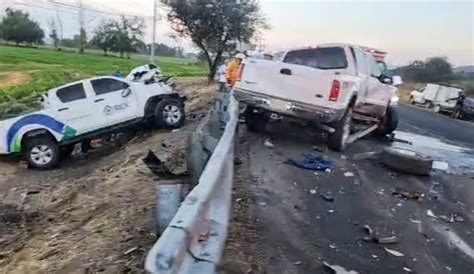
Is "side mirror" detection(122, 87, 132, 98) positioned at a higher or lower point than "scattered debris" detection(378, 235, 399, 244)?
lower

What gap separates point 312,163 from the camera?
9352 mm

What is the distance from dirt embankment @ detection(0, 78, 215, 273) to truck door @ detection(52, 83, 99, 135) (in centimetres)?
261

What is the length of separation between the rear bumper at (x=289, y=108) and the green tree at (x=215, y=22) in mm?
24624

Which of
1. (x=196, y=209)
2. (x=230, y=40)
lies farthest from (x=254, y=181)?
(x=230, y=40)

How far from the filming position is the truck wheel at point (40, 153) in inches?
599

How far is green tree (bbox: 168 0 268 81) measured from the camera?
1396 inches

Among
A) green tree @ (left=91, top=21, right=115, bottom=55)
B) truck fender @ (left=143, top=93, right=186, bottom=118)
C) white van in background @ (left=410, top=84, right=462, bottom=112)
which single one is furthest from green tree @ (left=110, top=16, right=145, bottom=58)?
truck fender @ (left=143, top=93, right=186, bottom=118)

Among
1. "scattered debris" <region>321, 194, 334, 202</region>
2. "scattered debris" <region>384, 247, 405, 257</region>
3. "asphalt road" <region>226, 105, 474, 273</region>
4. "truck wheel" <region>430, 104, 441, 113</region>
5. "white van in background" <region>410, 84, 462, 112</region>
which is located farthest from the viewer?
"truck wheel" <region>430, 104, 441, 113</region>

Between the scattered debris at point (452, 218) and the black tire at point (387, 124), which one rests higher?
the scattered debris at point (452, 218)

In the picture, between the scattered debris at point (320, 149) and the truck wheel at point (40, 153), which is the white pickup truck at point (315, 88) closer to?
the scattered debris at point (320, 149)

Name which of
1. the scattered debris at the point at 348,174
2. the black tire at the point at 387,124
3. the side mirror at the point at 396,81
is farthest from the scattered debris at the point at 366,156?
the black tire at the point at 387,124

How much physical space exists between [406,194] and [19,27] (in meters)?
121

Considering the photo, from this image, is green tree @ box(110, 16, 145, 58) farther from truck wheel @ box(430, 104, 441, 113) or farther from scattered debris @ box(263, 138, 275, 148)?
scattered debris @ box(263, 138, 275, 148)

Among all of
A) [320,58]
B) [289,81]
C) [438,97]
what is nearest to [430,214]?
[289,81]
